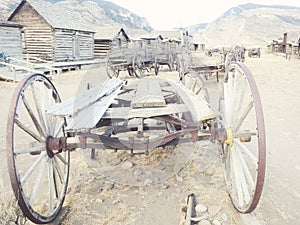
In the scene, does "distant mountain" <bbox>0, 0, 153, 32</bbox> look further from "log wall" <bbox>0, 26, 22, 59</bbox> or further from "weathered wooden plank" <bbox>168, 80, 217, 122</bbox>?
"weathered wooden plank" <bbox>168, 80, 217, 122</bbox>

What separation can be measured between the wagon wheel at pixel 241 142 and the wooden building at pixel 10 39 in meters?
16.1

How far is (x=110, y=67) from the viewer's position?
15055 mm

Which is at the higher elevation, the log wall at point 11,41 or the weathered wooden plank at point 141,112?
the log wall at point 11,41

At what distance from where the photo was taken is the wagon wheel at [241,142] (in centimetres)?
246

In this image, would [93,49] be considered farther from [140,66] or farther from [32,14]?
[140,66]

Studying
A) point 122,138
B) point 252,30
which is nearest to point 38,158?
point 122,138

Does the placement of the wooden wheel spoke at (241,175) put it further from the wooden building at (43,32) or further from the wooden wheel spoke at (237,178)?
the wooden building at (43,32)

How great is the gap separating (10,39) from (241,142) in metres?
17.0

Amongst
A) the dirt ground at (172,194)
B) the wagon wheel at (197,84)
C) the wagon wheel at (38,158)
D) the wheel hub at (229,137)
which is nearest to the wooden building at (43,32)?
the wagon wheel at (197,84)

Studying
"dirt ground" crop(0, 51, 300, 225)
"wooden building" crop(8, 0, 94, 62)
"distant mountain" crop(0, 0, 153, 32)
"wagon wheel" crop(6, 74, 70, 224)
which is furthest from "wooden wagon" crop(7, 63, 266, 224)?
"distant mountain" crop(0, 0, 153, 32)

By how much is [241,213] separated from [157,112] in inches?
54.0

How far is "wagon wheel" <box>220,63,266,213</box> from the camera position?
2.46 m

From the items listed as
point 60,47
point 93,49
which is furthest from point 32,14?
point 93,49

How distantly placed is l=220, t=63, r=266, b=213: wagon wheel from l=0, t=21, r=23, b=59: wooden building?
16.1 metres
